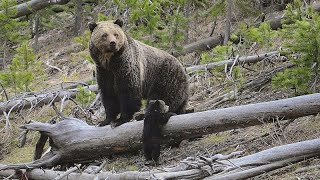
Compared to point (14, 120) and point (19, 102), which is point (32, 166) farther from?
point (14, 120)

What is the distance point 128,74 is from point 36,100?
3.47 meters

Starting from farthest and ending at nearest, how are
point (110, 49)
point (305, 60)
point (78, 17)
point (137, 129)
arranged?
point (78, 17) < point (305, 60) < point (110, 49) < point (137, 129)

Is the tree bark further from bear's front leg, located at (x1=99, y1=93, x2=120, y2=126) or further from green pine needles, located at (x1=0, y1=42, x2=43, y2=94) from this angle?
bear's front leg, located at (x1=99, y1=93, x2=120, y2=126)

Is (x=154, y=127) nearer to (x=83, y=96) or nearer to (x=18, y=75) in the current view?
(x=83, y=96)

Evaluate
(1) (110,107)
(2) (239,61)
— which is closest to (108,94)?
(1) (110,107)

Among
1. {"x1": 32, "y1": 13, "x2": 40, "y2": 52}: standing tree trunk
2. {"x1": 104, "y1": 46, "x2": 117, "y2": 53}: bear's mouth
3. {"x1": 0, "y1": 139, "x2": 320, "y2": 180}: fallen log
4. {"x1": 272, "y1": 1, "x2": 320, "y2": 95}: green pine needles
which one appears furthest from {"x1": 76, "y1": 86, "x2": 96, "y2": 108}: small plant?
{"x1": 32, "y1": 13, "x2": 40, "y2": 52}: standing tree trunk

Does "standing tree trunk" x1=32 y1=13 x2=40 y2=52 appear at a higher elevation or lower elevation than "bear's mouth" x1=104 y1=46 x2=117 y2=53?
lower

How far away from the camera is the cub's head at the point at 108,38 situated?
7.12 m

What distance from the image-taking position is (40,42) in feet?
60.7

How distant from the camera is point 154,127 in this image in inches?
270

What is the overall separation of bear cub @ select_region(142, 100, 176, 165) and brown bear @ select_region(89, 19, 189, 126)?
1.76 feet

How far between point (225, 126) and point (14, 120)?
233 inches

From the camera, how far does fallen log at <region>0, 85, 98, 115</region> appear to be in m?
10.2

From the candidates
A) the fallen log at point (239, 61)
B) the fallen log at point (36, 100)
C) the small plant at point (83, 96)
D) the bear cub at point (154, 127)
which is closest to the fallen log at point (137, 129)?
the bear cub at point (154, 127)
